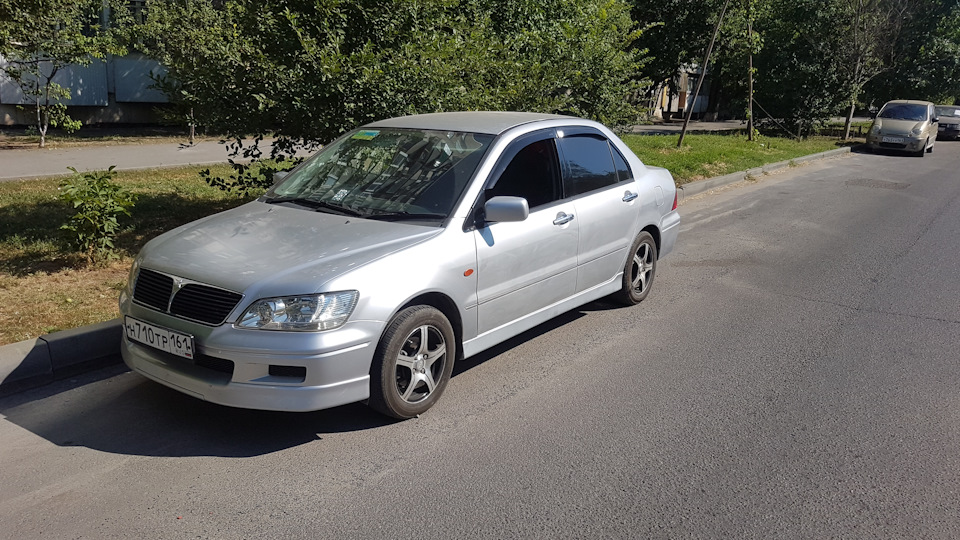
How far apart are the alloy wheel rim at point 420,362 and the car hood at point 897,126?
22.2 meters

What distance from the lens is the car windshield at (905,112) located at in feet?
75.4

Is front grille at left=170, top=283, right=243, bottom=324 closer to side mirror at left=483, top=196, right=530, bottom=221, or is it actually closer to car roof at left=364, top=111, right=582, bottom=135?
side mirror at left=483, top=196, right=530, bottom=221

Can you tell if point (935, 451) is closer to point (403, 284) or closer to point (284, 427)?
point (403, 284)

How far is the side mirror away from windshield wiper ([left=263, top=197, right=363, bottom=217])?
2.62ft

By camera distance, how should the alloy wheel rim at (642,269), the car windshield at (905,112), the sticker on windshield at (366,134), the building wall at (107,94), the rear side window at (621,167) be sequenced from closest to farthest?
1. the sticker on windshield at (366,134)
2. the rear side window at (621,167)
3. the alloy wheel rim at (642,269)
4. the building wall at (107,94)
5. the car windshield at (905,112)

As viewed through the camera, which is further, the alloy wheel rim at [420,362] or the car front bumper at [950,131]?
the car front bumper at [950,131]

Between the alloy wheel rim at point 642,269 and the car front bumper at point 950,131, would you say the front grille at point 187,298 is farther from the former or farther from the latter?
the car front bumper at point 950,131

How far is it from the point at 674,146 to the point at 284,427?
1549cm

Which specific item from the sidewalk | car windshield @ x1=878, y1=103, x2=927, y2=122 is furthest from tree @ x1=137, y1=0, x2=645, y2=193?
car windshield @ x1=878, y1=103, x2=927, y2=122

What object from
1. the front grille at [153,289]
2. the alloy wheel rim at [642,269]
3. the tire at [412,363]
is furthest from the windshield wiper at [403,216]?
the alloy wheel rim at [642,269]

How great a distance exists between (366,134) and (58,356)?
8.19ft

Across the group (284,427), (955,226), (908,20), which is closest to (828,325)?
(284,427)

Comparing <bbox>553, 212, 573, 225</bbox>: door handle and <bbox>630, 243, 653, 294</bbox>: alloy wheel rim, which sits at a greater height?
<bbox>553, 212, 573, 225</bbox>: door handle

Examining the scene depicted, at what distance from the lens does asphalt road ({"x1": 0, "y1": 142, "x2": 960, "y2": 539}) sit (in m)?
3.38
